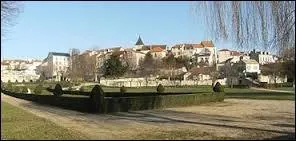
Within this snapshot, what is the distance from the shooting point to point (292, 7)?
443 inches

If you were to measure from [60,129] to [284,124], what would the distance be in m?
8.09

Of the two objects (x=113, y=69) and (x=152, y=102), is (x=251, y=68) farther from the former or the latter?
(x=152, y=102)

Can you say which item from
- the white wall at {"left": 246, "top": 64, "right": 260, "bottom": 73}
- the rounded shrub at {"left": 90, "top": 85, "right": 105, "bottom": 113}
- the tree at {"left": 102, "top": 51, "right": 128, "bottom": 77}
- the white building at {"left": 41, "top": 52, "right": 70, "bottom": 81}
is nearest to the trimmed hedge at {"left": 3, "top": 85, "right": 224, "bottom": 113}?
the rounded shrub at {"left": 90, "top": 85, "right": 105, "bottom": 113}

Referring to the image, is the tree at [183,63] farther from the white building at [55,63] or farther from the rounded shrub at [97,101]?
the rounded shrub at [97,101]

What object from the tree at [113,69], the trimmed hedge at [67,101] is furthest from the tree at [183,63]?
the trimmed hedge at [67,101]

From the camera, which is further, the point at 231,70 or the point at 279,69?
the point at 231,70

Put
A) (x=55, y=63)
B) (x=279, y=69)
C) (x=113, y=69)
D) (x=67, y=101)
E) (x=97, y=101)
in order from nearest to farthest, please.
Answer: (x=97, y=101)
(x=67, y=101)
(x=279, y=69)
(x=113, y=69)
(x=55, y=63)

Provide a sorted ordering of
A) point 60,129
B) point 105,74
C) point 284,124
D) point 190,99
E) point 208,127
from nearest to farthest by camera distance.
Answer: point 60,129, point 208,127, point 284,124, point 190,99, point 105,74

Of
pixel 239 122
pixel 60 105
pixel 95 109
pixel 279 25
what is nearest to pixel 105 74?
pixel 60 105

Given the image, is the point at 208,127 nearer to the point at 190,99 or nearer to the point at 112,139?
the point at 112,139

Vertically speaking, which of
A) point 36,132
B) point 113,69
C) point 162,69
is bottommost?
point 36,132

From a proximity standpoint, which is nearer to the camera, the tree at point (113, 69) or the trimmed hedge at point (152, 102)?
the trimmed hedge at point (152, 102)

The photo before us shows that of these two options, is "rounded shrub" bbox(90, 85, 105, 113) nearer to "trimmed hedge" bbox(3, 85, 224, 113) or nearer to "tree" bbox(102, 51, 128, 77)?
"trimmed hedge" bbox(3, 85, 224, 113)

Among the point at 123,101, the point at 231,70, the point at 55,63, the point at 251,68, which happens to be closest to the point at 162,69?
the point at 231,70
